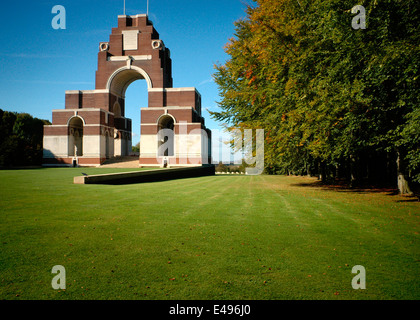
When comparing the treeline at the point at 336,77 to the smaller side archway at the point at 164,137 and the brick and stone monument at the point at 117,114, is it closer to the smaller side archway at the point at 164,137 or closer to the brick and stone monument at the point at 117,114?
the brick and stone monument at the point at 117,114

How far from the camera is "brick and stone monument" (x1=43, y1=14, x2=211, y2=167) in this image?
1721 inches

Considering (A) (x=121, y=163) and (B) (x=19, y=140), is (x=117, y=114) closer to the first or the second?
(A) (x=121, y=163)

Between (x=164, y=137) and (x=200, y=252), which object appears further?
(x=164, y=137)

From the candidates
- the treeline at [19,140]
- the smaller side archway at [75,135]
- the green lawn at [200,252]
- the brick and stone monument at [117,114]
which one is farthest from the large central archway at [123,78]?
the green lawn at [200,252]

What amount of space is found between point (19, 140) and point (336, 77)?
4727cm

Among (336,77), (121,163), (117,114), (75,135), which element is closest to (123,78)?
(117,114)

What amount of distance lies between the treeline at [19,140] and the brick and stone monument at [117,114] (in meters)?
3.84

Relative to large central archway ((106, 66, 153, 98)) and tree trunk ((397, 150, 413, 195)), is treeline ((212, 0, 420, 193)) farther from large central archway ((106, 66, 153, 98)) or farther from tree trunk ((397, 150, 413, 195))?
large central archway ((106, 66, 153, 98))

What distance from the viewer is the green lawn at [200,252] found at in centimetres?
350

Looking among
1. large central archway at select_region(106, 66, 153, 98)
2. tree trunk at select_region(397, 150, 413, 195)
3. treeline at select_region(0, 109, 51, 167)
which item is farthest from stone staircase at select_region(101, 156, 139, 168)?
tree trunk at select_region(397, 150, 413, 195)

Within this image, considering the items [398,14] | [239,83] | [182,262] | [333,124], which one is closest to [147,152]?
[239,83]

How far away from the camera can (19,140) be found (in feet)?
140

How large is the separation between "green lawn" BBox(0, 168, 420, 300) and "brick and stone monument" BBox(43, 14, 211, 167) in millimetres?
34752
